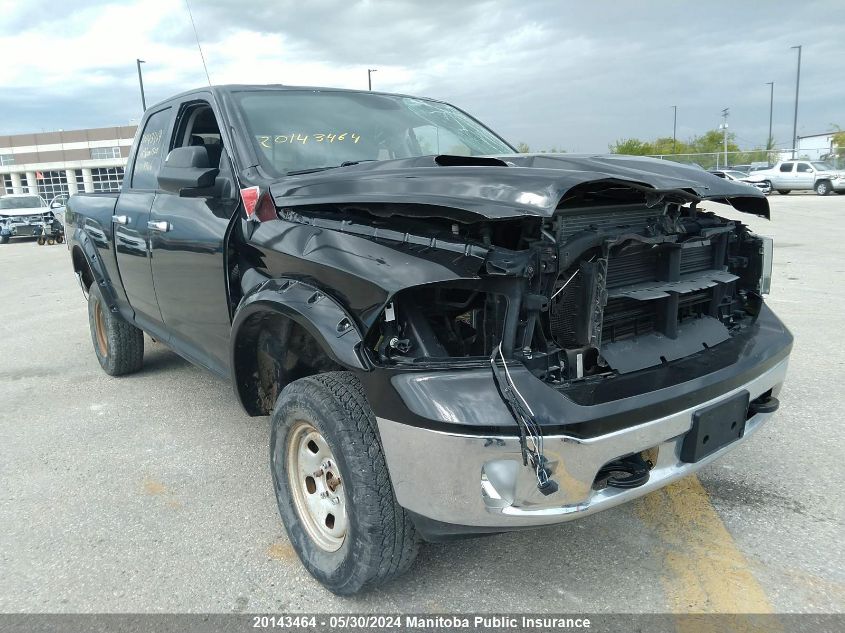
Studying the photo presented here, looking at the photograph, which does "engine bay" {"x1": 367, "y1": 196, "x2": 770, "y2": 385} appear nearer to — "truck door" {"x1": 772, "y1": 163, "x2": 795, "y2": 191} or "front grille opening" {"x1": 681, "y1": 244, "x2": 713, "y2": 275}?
"front grille opening" {"x1": 681, "y1": 244, "x2": 713, "y2": 275}

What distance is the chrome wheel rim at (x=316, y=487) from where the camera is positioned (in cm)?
244

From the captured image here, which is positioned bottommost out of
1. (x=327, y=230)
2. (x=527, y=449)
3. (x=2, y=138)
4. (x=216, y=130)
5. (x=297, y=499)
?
(x=297, y=499)

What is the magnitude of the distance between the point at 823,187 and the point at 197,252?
102ft

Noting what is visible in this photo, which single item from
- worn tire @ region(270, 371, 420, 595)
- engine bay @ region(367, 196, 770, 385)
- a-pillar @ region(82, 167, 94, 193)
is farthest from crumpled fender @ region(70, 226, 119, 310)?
a-pillar @ region(82, 167, 94, 193)

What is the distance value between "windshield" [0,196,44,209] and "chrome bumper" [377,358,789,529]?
22.7 metres

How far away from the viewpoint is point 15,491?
3.38m

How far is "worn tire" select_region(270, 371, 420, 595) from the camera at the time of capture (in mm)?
2162

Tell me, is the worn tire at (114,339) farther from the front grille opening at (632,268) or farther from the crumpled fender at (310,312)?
the front grille opening at (632,268)

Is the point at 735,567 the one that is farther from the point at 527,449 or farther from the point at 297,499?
the point at 297,499

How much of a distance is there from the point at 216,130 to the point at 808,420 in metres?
3.76

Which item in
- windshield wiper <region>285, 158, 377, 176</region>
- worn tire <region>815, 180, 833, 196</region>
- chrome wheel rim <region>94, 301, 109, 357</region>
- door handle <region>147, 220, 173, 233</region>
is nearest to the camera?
windshield wiper <region>285, 158, 377, 176</region>

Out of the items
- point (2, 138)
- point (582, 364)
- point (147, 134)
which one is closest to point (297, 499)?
point (582, 364)

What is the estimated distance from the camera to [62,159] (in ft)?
190

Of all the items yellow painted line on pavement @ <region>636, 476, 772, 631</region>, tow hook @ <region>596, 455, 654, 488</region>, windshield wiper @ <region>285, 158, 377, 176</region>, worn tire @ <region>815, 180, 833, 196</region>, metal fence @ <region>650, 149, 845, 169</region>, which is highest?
windshield wiper @ <region>285, 158, 377, 176</region>
